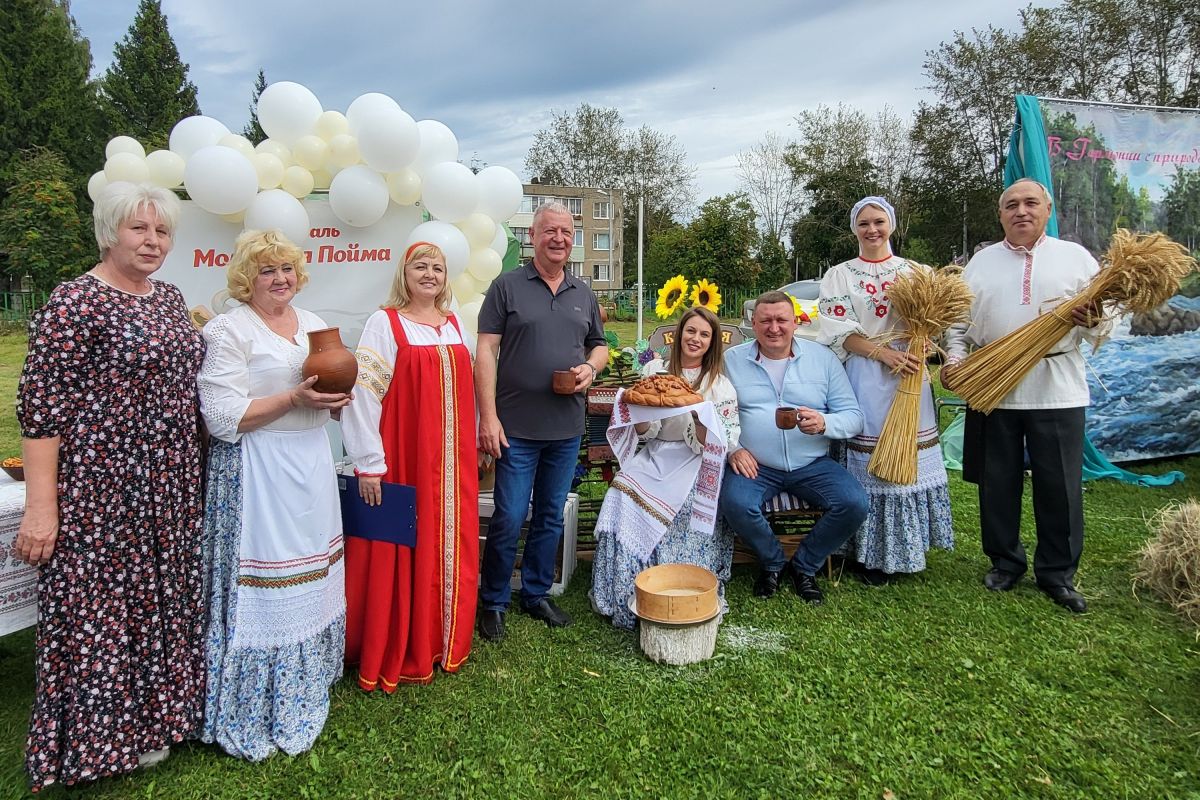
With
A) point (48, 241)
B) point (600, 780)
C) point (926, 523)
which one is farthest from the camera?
point (48, 241)

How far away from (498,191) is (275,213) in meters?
1.39

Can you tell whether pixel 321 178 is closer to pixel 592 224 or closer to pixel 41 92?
pixel 41 92

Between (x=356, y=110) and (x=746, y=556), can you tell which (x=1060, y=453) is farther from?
(x=356, y=110)

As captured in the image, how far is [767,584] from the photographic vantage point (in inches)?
149

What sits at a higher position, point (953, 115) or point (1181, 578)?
point (953, 115)

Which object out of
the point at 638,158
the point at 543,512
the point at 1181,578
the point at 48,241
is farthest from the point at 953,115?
the point at 48,241

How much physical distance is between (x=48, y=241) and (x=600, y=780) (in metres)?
21.3

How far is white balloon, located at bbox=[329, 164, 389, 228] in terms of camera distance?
163 inches

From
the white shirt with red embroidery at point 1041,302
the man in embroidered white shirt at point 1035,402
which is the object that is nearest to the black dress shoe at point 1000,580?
the man in embroidered white shirt at point 1035,402

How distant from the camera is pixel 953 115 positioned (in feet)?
74.1

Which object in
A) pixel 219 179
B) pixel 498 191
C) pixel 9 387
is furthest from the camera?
pixel 9 387

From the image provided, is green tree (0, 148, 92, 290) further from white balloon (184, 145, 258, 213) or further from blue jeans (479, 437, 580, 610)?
blue jeans (479, 437, 580, 610)

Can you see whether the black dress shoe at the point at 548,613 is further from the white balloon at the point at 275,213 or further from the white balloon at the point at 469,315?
the white balloon at the point at 275,213

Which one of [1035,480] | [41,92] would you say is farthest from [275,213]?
[41,92]
